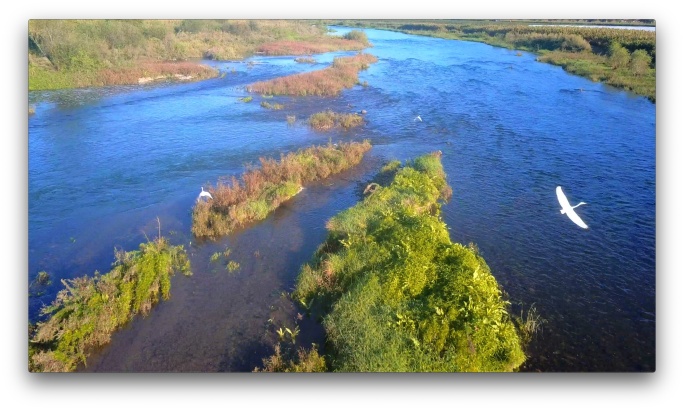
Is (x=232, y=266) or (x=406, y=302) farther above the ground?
(x=406, y=302)

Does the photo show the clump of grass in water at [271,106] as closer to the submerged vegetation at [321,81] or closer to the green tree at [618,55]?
the submerged vegetation at [321,81]

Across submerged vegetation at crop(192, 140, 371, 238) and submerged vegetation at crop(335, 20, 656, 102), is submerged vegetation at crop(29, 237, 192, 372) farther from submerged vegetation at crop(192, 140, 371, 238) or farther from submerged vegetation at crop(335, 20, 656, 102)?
submerged vegetation at crop(335, 20, 656, 102)

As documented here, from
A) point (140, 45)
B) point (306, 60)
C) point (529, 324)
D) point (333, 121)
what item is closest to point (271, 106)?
point (333, 121)

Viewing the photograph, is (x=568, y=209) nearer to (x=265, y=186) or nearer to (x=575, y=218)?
(x=575, y=218)

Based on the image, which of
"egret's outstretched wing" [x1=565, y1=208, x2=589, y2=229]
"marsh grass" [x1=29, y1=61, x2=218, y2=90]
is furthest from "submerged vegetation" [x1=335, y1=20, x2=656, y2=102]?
"marsh grass" [x1=29, y1=61, x2=218, y2=90]

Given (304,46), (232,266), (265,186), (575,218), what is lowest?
(232,266)

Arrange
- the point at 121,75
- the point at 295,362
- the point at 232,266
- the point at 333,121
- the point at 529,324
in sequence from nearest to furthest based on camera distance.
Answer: the point at 295,362 → the point at 529,324 → the point at 232,266 → the point at 121,75 → the point at 333,121

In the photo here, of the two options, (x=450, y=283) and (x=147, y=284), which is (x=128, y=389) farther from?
(x=450, y=283)
